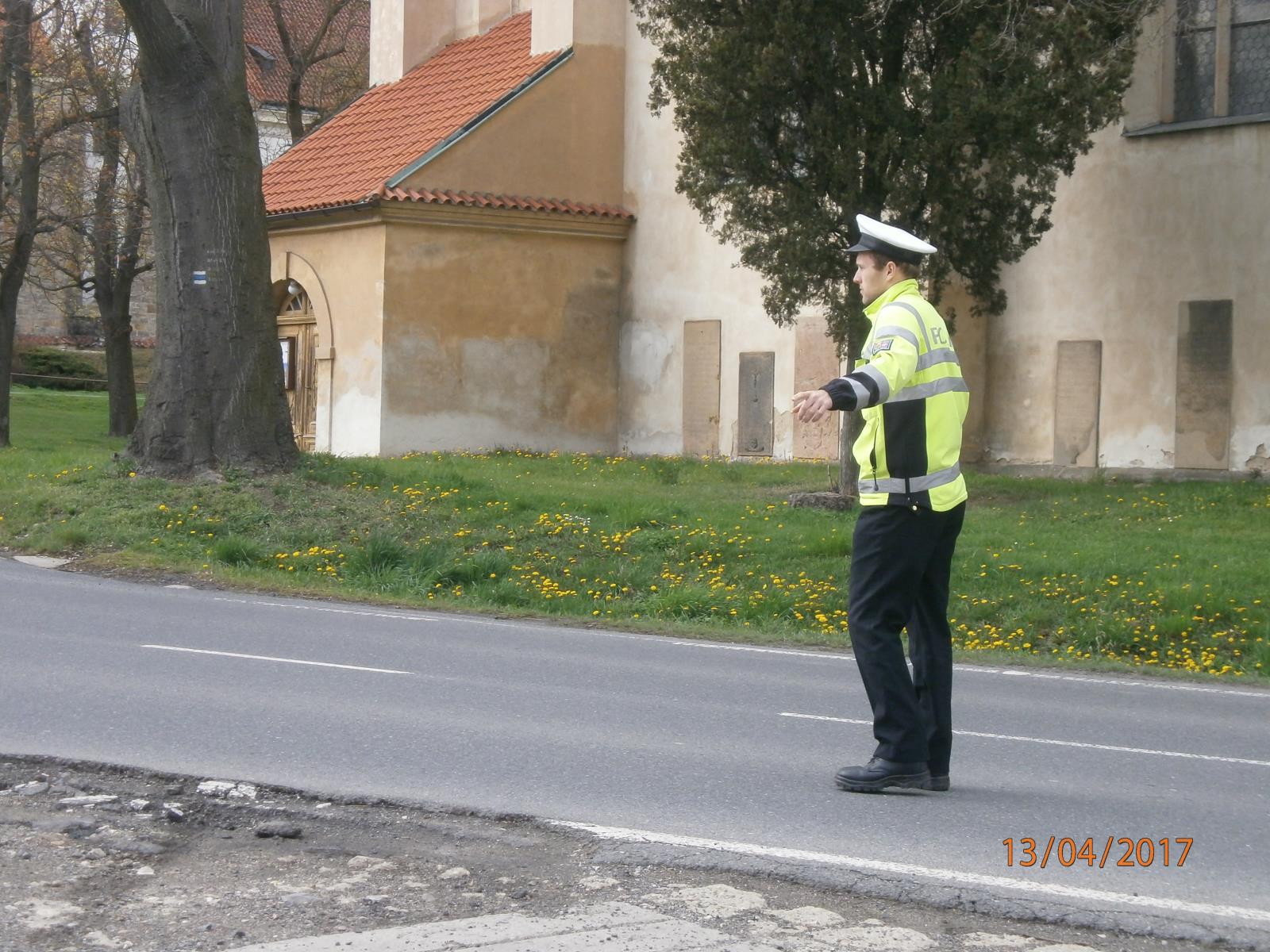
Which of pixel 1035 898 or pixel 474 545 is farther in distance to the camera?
pixel 474 545

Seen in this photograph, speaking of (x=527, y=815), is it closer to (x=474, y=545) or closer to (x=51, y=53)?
(x=474, y=545)

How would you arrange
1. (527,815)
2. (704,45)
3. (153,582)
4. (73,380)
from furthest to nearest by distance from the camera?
(73,380), (704,45), (153,582), (527,815)

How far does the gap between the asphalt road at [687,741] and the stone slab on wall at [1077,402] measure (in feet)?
38.2

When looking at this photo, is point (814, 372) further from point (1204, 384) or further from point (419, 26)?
point (419, 26)

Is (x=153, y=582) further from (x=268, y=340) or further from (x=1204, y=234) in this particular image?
(x=1204, y=234)

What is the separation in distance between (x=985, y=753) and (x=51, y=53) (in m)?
27.1

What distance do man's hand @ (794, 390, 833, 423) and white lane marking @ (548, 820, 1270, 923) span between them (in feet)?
4.82

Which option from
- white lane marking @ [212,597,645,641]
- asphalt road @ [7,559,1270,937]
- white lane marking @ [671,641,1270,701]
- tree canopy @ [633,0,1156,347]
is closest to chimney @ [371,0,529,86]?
tree canopy @ [633,0,1156,347]

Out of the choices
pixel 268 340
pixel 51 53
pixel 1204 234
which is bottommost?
pixel 268 340

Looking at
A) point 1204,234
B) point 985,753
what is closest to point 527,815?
point 985,753

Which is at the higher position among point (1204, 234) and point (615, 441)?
point (1204, 234)

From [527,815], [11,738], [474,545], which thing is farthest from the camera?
[474,545]

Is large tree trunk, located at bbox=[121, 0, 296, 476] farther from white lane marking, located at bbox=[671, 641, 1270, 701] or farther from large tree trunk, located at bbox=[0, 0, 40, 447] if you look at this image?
large tree trunk, located at bbox=[0, 0, 40, 447]

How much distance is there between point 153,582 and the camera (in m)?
14.9
